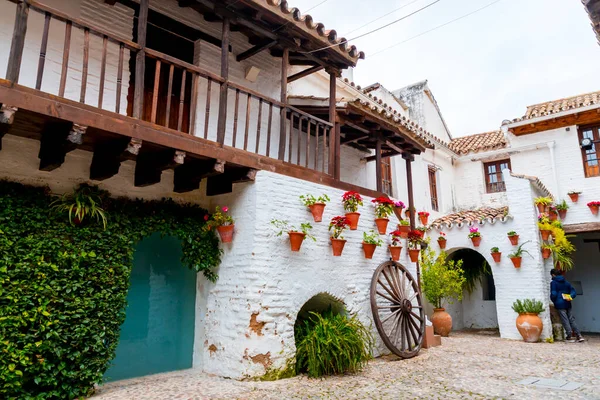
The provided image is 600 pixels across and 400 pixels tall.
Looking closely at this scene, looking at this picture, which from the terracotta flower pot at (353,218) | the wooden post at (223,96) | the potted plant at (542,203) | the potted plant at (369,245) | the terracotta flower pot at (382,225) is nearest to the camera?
the wooden post at (223,96)

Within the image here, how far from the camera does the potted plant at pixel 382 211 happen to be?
303 inches

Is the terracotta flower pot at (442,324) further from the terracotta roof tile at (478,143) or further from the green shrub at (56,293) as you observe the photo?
the green shrub at (56,293)

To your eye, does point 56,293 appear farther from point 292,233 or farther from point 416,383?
point 416,383

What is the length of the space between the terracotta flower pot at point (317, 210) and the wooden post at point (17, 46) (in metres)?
4.05

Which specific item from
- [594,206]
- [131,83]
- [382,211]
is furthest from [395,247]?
[594,206]

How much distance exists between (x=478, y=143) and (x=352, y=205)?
1007 centimetres

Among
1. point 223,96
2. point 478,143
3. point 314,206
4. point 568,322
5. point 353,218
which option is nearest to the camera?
point 223,96

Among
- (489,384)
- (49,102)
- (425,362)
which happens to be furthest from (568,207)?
(49,102)

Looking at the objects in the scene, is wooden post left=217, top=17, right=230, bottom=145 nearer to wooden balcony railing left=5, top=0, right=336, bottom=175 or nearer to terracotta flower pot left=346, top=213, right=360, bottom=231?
wooden balcony railing left=5, top=0, right=336, bottom=175

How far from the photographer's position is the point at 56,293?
4.67 meters

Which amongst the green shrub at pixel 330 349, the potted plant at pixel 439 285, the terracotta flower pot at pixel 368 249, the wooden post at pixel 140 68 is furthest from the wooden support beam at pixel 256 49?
the potted plant at pixel 439 285

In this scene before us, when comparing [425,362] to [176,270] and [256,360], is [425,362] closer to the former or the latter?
[256,360]

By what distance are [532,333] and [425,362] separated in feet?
13.6

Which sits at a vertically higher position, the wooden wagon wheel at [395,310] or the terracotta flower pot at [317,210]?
the terracotta flower pot at [317,210]
